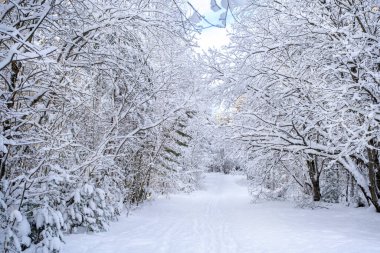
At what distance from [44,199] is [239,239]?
448cm

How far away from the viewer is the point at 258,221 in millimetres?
10289

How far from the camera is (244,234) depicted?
332 inches

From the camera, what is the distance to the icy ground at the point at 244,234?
6.53m

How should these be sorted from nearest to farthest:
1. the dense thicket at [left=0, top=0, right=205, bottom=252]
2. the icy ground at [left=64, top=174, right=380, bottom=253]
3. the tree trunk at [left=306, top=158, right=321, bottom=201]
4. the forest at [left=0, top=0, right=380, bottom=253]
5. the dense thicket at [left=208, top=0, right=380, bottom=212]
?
the dense thicket at [left=0, top=0, right=205, bottom=252]
the forest at [left=0, top=0, right=380, bottom=253]
the icy ground at [left=64, top=174, right=380, bottom=253]
the dense thicket at [left=208, top=0, right=380, bottom=212]
the tree trunk at [left=306, top=158, right=321, bottom=201]

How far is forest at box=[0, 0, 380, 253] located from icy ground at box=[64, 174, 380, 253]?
0.65 m

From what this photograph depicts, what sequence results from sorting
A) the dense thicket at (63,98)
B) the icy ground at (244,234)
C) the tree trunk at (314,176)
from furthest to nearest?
the tree trunk at (314,176) → the icy ground at (244,234) → the dense thicket at (63,98)

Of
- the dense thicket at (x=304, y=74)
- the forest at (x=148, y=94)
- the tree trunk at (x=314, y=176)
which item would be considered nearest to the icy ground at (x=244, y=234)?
the forest at (x=148, y=94)

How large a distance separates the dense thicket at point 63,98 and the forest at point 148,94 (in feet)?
0.11

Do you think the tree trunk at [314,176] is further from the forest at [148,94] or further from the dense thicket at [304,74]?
the dense thicket at [304,74]

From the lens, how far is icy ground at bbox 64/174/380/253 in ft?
21.4

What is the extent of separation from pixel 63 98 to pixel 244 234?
17.9 ft

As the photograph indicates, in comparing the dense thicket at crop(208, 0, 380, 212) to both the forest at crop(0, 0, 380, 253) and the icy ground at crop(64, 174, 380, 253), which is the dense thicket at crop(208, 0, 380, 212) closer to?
the forest at crop(0, 0, 380, 253)

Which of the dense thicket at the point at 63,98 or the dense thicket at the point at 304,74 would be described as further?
the dense thicket at the point at 304,74

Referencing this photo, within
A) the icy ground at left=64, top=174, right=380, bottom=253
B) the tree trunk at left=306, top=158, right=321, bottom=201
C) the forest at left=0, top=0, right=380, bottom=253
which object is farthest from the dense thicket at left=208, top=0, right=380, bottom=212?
the tree trunk at left=306, top=158, right=321, bottom=201
